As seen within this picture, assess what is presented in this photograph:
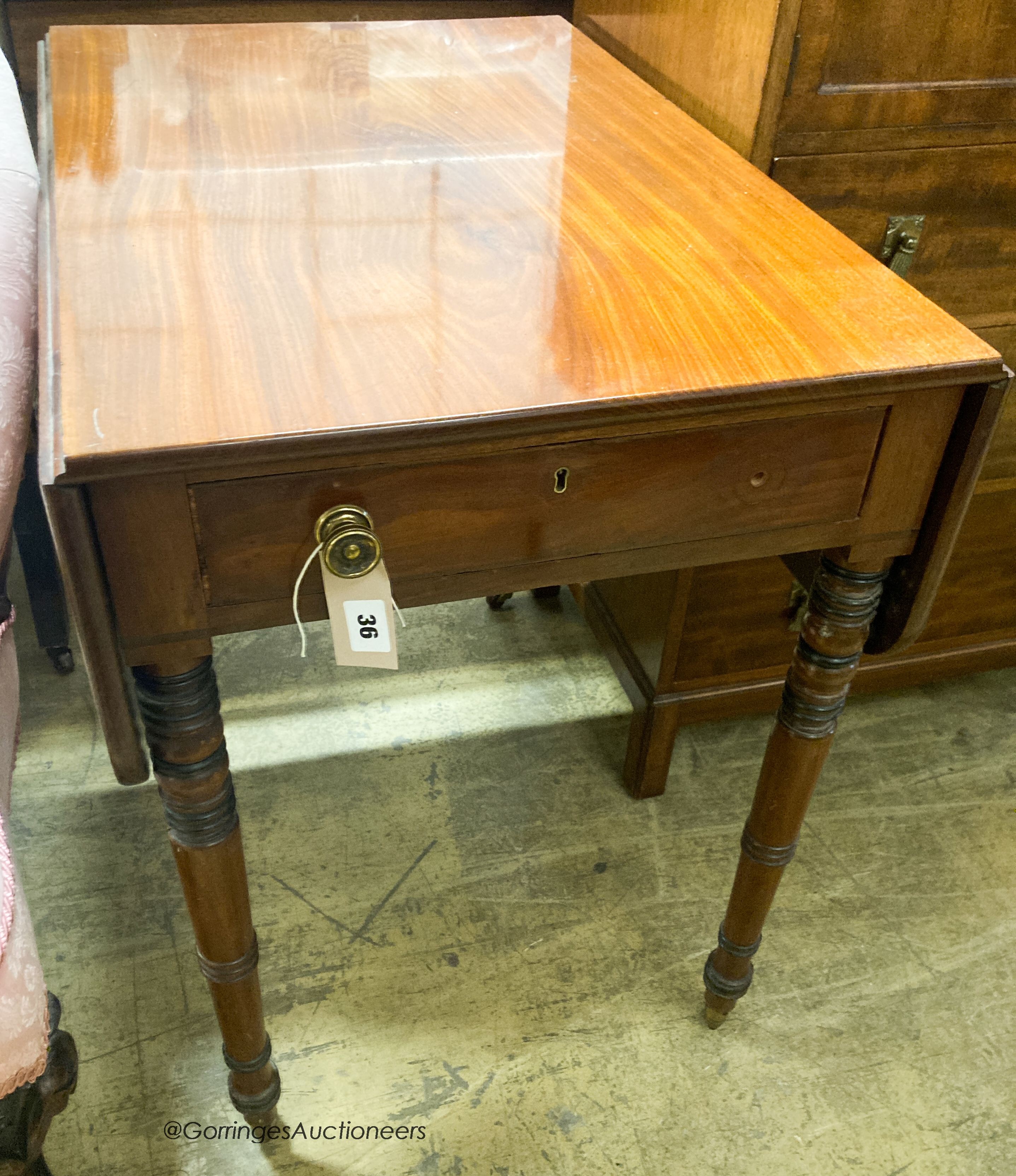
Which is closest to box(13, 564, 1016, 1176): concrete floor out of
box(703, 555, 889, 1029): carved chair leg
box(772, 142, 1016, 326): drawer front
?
box(703, 555, 889, 1029): carved chair leg

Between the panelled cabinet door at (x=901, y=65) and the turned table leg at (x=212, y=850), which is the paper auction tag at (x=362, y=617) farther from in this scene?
the panelled cabinet door at (x=901, y=65)

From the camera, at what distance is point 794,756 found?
1055 mm

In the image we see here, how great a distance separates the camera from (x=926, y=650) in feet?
5.35

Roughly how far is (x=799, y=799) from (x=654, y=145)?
0.70 meters

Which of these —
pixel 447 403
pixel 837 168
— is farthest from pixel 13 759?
pixel 837 168

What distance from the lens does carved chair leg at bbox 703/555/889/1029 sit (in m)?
0.96

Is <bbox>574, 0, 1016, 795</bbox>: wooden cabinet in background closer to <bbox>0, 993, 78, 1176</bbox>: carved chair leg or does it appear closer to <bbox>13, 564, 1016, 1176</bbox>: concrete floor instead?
<bbox>13, 564, 1016, 1176</bbox>: concrete floor

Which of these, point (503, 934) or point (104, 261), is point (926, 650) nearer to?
point (503, 934)

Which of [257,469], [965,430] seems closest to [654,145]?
[965,430]

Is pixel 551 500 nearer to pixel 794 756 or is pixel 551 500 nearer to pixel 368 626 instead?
pixel 368 626

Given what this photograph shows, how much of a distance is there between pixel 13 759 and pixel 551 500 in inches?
21.5

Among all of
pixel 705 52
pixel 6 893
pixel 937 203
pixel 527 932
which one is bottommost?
pixel 527 932

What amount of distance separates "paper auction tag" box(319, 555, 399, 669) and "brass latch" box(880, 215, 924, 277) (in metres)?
0.72

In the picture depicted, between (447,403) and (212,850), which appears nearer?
(447,403)
